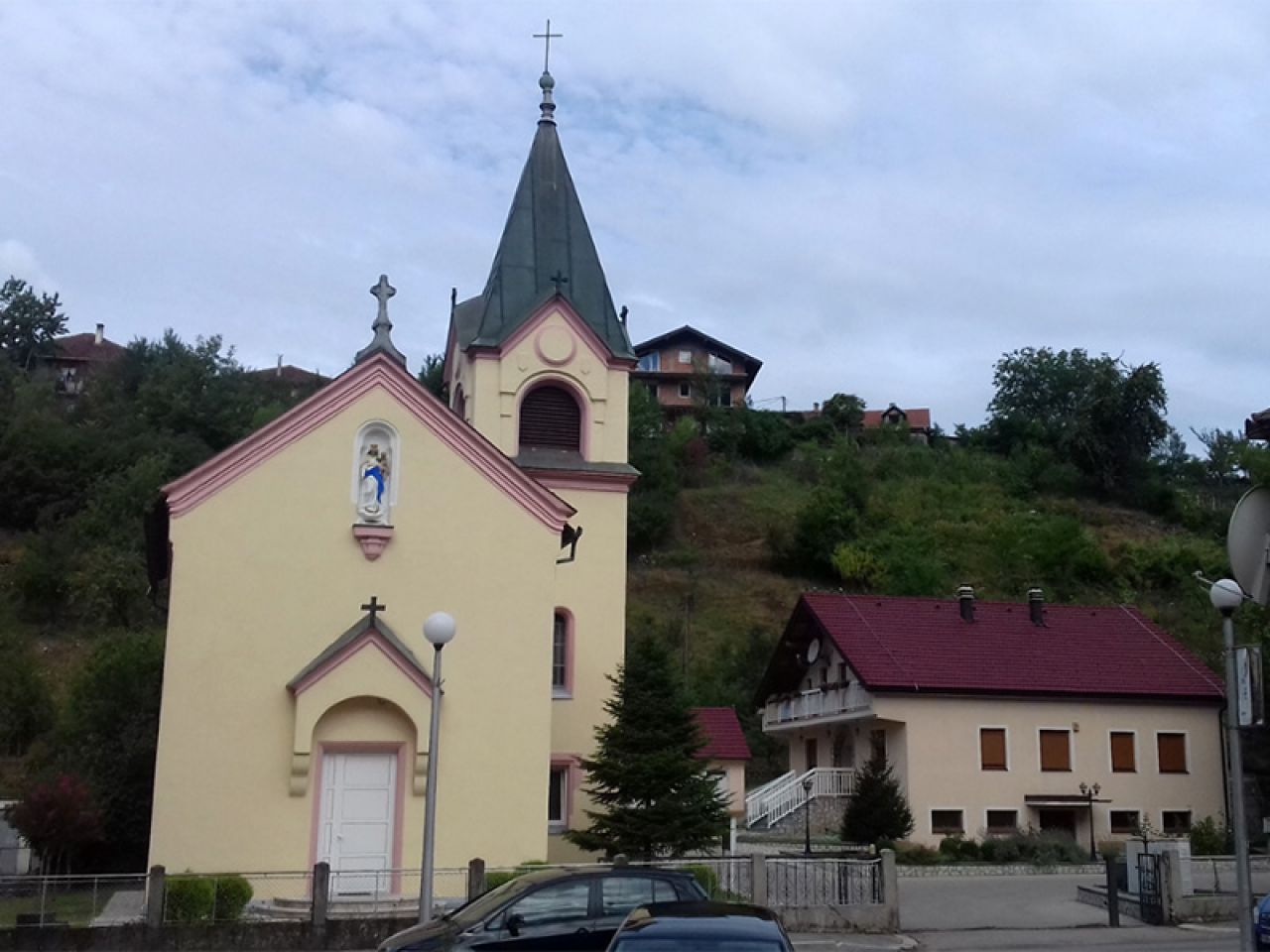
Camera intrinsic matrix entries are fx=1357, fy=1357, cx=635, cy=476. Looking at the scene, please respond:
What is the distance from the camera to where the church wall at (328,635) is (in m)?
21.5

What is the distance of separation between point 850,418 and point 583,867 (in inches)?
3062

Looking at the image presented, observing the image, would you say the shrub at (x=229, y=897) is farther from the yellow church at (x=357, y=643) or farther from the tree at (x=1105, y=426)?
the tree at (x=1105, y=426)

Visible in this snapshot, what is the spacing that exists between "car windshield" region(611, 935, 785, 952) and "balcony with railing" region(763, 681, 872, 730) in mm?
28136

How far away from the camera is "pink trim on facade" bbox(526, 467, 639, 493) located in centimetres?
2850

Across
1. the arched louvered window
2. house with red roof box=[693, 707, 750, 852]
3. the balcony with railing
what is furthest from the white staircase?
the arched louvered window

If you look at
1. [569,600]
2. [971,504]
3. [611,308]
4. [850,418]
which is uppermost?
[850,418]

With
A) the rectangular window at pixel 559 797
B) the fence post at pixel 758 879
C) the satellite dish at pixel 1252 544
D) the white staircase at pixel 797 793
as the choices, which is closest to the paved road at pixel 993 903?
the fence post at pixel 758 879

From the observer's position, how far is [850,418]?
90000 mm

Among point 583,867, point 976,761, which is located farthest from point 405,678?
point 976,761

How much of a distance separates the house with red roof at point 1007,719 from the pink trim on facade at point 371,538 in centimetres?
1763

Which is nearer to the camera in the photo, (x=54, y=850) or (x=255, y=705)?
(x=255, y=705)

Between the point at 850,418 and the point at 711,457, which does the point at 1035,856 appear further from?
the point at 850,418

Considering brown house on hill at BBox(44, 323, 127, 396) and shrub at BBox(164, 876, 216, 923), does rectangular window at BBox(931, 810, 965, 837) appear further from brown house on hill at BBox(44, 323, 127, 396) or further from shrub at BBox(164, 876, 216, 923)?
brown house on hill at BBox(44, 323, 127, 396)

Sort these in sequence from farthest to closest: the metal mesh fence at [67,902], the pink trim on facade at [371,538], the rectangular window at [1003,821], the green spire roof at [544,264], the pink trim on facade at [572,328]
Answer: the rectangular window at [1003,821] → the green spire roof at [544,264] → the pink trim on facade at [572,328] → the pink trim on facade at [371,538] → the metal mesh fence at [67,902]
